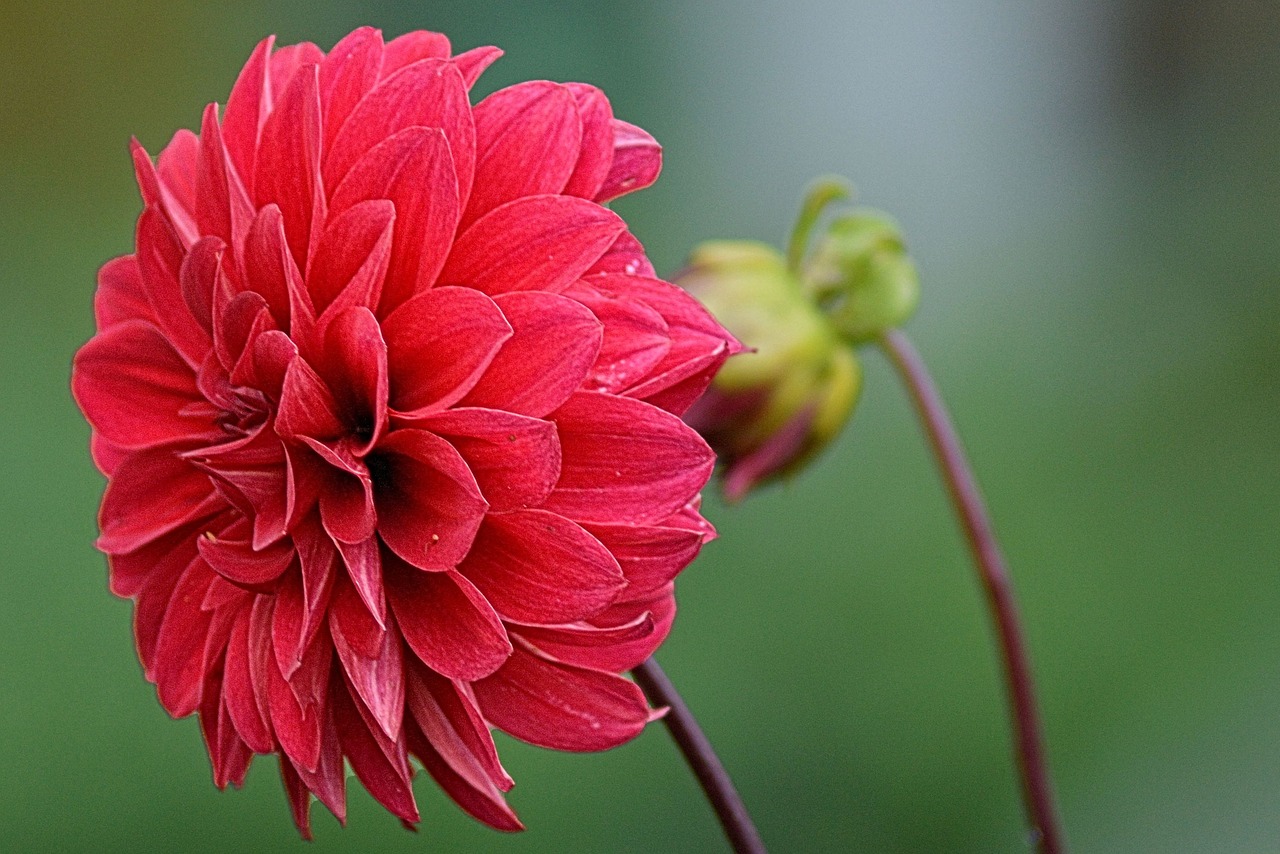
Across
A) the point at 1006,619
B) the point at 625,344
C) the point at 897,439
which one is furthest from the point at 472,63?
the point at 897,439

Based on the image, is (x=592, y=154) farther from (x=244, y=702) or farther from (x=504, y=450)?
(x=244, y=702)

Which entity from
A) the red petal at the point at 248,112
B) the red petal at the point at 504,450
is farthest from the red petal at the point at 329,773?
the red petal at the point at 248,112

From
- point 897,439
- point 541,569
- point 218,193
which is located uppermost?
point 218,193

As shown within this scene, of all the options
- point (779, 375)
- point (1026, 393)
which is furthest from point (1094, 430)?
point (779, 375)

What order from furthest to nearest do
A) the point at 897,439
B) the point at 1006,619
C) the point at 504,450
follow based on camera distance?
the point at 897,439
the point at 1006,619
the point at 504,450

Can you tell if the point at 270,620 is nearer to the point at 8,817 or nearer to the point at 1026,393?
the point at 8,817

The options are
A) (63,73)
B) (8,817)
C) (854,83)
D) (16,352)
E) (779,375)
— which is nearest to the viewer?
(779,375)

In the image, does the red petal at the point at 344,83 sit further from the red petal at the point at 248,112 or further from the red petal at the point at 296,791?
the red petal at the point at 296,791
